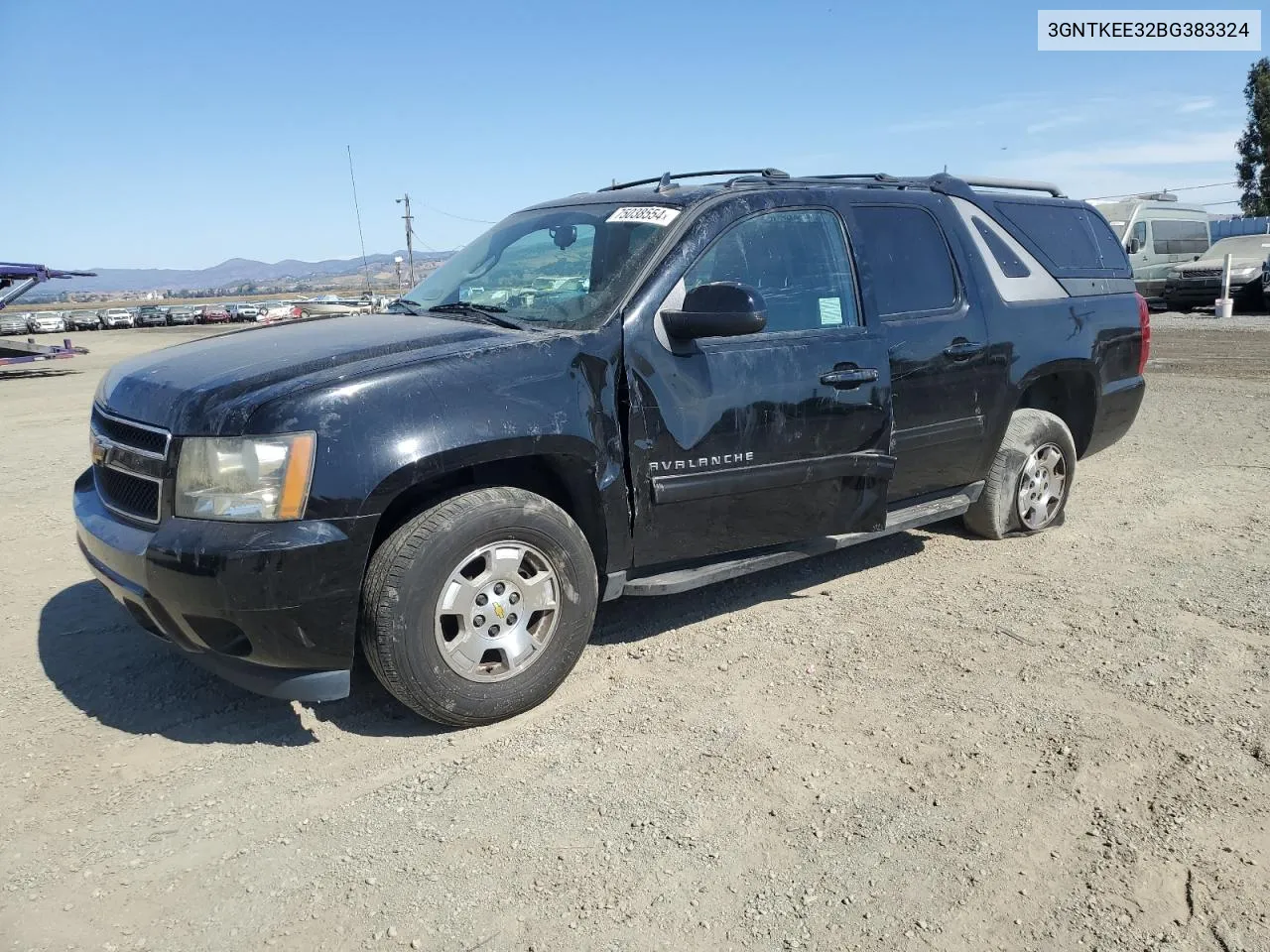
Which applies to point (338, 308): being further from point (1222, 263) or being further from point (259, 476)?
point (259, 476)

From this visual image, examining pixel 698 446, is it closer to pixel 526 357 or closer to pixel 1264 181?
pixel 526 357

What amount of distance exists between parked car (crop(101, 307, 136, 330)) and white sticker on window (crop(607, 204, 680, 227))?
54063 mm

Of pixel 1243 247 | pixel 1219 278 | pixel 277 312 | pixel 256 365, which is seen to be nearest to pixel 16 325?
pixel 277 312

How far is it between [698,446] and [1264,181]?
1800 inches

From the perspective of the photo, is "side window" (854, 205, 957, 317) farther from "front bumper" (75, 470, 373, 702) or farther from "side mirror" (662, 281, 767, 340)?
"front bumper" (75, 470, 373, 702)

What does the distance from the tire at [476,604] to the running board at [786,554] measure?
27cm

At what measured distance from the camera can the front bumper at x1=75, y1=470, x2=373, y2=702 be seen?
A: 2.90 m

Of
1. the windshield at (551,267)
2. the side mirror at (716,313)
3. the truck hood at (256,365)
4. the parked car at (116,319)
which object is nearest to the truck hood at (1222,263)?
the windshield at (551,267)

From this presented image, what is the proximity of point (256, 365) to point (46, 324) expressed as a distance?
49583 mm

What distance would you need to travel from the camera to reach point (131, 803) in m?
2.96

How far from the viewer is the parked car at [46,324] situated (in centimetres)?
4341

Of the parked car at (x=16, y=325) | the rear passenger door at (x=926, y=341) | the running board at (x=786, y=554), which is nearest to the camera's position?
the running board at (x=786, y=554)

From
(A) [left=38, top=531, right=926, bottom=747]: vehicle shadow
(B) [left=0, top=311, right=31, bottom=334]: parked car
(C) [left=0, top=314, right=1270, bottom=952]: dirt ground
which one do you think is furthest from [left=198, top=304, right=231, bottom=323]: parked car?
(C) [left=0, top=314, right=1270, bottom=952]: dirt ground

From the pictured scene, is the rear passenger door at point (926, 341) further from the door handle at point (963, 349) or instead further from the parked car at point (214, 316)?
the parked car at point (214, 316)
